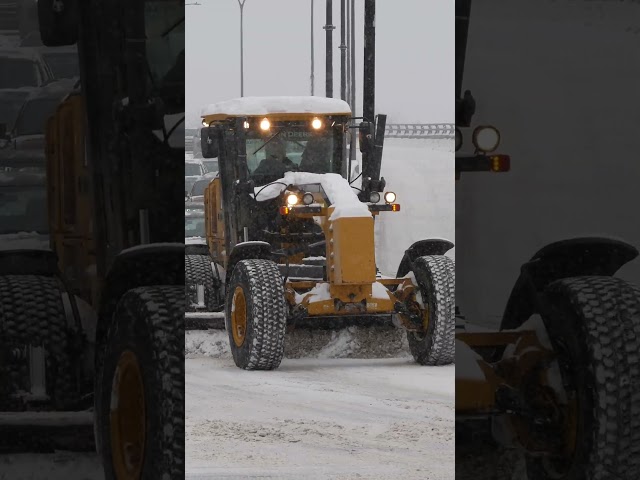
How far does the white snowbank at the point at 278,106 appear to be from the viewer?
35.1ft

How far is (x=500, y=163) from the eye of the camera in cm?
197

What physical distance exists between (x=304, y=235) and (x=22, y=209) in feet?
28.5

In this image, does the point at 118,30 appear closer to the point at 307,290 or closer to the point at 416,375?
the point at 416,375

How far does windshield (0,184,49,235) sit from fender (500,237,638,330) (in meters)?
0.77

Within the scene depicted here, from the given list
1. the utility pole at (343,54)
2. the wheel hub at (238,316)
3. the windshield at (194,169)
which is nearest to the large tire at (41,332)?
the wheel hub at (238,316)

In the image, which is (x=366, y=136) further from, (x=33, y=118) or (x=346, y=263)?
(x=33, y=118)

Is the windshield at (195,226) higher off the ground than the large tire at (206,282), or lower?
higher

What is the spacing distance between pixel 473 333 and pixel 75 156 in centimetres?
71

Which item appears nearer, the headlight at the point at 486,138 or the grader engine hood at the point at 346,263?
the headlight at the point at 486,138

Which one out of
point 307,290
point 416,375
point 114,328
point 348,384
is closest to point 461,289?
point 114,328

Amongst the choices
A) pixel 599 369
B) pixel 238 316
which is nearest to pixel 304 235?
pixel 238 316

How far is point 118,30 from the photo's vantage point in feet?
6.59

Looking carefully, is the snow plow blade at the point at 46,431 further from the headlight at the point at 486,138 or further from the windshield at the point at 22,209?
the headlight at the point at 486,138

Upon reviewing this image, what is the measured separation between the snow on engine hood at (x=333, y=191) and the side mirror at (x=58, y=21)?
7.94 m
